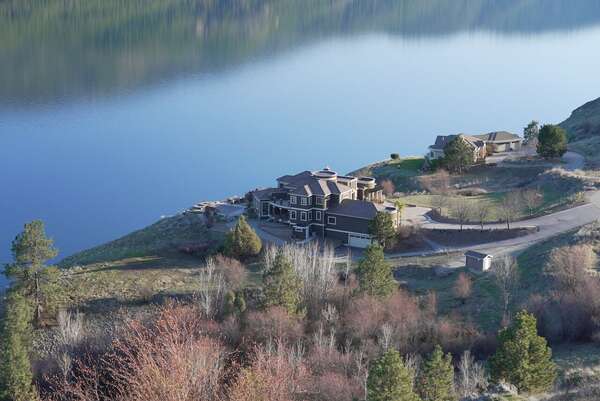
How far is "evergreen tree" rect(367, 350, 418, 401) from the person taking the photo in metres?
16.5

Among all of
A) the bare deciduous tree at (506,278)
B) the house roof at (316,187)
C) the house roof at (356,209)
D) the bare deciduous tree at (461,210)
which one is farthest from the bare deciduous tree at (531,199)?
the bare deciduous tree at (506,278)

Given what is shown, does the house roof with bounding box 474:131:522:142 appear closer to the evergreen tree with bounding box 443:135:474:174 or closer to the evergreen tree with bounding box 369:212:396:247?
the evergreen tree with bounding box 443:135:474:174

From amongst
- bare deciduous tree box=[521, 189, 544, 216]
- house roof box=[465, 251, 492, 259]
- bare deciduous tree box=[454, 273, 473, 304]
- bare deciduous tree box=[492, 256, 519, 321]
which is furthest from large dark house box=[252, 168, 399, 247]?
bare deciduous tree box=[492, 256, 519, 321]

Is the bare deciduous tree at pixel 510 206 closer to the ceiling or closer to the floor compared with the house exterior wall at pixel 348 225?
closer to the ceiling

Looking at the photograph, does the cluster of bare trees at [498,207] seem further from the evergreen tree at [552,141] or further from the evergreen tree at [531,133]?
the evergreen tree at [531,133]

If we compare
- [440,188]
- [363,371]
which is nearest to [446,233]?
[440,188]

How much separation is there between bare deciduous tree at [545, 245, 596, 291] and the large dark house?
328 inches

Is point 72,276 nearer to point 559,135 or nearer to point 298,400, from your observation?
point 298,400

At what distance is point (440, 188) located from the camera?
134 feet

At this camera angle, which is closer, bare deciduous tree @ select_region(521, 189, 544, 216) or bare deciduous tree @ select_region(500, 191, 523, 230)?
bare deciduous tree @ select_region(500, 191, 523, 230)

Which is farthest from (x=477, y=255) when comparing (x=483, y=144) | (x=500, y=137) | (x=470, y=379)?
(x=500, y=137)

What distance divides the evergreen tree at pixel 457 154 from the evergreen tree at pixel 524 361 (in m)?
24.0

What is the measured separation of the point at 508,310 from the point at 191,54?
85383 mm

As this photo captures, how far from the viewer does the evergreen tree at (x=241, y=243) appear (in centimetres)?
3180
